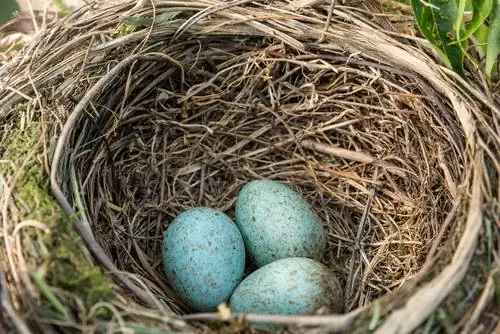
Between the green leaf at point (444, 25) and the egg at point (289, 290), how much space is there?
59 centimetres

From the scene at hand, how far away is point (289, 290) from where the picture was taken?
1578mm

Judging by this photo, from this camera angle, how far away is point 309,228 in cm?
181

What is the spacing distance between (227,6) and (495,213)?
866mm

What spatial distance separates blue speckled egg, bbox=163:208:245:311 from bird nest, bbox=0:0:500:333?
7 centimetres

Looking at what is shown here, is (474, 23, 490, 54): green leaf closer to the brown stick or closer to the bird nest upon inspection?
the bird nest

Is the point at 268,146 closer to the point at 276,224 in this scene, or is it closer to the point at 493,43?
the point at 276,224

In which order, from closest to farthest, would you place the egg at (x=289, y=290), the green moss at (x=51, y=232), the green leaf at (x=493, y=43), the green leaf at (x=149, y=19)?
the green moss at (x=51, y=232) → the egg at (x=289, y=290) → the green leaf at (x=493, y=43) → the green leaf at (x=149, y=19)

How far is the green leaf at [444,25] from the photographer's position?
171cm

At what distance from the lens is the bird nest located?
162 centimetres

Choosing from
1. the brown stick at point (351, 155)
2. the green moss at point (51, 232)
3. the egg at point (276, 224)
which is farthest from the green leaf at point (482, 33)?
the green moss at point (51, 232)

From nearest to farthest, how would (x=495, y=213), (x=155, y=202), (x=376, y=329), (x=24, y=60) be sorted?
(x=376, y=329) → (x=495, y=213) → (x=24, y=60) → (x=155, y=202)

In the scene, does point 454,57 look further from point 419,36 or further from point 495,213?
point 495,213

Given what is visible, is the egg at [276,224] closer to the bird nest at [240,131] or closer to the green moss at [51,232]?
the bird nest at [240,131]

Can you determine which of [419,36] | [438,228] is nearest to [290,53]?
[419,36]
